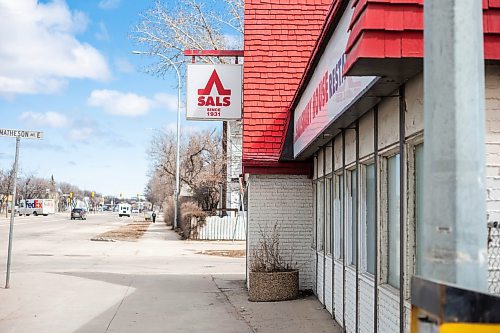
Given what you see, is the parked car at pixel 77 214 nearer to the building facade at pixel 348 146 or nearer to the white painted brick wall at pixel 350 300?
the building facade at pixel 348 146

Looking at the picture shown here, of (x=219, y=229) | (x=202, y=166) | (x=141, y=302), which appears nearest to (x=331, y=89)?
(x=141, y=302)

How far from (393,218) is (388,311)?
0.95 metres

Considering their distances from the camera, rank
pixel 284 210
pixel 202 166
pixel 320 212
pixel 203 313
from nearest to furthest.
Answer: pixel 203 313, pixel 320 212, pixel 284 210, pixel 202 166

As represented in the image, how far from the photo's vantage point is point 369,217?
24.1 feet

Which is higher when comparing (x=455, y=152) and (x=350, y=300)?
(x=455, y=152)

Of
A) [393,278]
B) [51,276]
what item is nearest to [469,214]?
[393,278]

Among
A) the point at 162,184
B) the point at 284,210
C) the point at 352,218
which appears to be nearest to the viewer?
the point at 352,218

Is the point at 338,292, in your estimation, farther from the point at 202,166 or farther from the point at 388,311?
the point at 202,166

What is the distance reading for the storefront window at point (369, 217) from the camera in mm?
7098

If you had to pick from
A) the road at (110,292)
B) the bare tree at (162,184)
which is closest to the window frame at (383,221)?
the road at (110,292)

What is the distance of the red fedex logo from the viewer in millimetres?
13852

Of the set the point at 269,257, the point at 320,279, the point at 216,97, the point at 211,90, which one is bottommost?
the point at 320,279

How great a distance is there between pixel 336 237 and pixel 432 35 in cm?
753

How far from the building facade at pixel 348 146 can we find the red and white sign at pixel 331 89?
16mm
